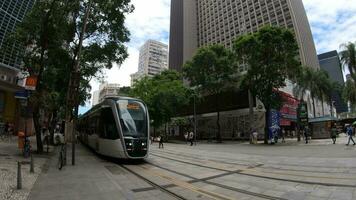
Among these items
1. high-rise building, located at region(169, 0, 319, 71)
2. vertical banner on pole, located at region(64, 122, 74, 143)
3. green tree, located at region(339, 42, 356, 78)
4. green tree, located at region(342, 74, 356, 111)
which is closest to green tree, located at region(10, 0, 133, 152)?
vertical banner on pole, located at region(64, 122, 74, 143)

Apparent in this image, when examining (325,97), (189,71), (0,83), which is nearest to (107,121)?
(0,83)

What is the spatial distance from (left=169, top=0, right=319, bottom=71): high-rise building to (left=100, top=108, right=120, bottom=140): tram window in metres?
76.2

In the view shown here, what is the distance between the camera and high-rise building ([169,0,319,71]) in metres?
92.0

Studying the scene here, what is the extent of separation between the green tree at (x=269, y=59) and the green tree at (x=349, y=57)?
717 centimetres

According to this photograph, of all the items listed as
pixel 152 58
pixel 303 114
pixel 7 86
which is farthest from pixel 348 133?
pixel 152 58

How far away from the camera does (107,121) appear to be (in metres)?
14.4

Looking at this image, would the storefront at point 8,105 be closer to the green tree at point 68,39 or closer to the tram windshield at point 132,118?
the green tree at point 68,39

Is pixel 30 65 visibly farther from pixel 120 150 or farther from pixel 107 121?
pixel 120 150

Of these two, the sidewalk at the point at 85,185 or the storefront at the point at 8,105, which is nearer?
the sidewalk at the point at 85,185

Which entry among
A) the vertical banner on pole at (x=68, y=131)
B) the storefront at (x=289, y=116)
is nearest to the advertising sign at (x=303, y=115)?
the storefront at (x=289, y=116)

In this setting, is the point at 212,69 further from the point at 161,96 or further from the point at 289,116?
the point at 289,116

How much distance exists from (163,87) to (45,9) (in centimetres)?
2646

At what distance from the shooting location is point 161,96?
41.6m

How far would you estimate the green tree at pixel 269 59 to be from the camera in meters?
30.9
